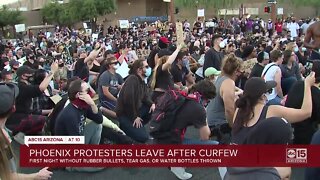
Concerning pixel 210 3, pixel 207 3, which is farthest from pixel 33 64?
pixel 207 3

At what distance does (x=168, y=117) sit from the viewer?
5.40 m

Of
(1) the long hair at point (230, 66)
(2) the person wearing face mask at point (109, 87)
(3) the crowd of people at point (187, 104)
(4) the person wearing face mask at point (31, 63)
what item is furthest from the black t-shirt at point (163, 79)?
(4) the person wearing face mask at point (31, 63)

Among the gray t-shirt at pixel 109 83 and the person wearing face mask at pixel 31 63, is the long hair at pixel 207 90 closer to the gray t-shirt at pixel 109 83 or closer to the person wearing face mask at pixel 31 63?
the gray t-shirt at pixel 109 83

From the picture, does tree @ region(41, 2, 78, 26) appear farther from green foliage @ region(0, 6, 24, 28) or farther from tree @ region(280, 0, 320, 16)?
tree @ region(280, 0, 320, 16)

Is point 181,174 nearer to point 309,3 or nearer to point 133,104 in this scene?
point 133,104

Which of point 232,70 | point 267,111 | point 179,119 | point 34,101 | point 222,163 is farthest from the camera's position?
point 34,101

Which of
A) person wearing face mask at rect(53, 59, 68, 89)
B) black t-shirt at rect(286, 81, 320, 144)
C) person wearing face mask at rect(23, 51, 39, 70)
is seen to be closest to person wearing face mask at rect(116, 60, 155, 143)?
black t-shirt at rect(286, 81, 320, 144)

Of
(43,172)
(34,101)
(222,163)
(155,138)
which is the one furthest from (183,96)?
(34,101)

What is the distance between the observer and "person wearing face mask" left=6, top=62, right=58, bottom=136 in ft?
22.9

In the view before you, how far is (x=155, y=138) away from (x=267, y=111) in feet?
7.31

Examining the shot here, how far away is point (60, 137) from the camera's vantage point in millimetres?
5355

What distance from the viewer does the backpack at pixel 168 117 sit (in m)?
5.31

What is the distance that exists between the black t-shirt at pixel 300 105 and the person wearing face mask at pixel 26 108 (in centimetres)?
378

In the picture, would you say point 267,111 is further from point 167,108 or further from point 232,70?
point 232,70
